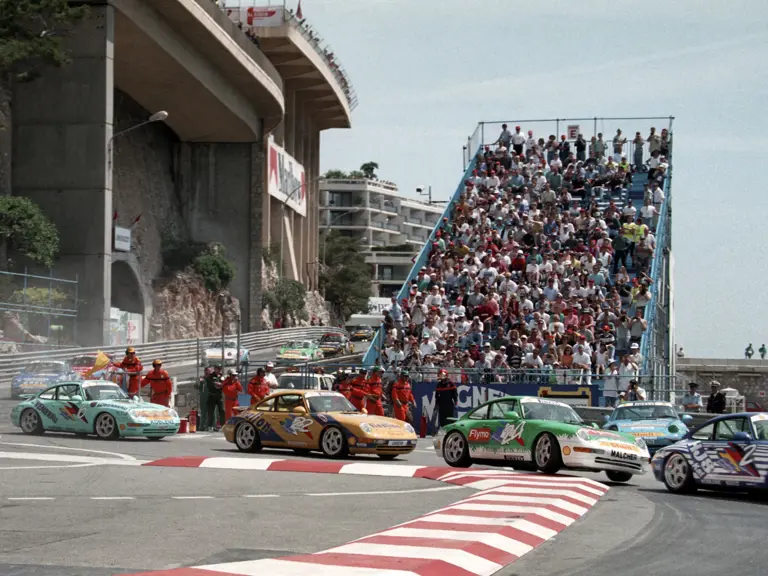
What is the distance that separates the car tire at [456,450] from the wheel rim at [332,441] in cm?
210

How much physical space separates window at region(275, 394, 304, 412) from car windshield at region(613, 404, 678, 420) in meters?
6.58

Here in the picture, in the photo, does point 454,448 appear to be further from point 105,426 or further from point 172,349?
point 172,349

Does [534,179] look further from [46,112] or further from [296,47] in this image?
[296,47]

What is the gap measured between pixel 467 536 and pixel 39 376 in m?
26.9

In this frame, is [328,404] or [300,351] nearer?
[328,404]

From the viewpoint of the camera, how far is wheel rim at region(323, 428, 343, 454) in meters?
21.1

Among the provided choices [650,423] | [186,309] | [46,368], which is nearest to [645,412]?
[650,423]

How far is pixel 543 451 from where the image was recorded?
18359 millimetres

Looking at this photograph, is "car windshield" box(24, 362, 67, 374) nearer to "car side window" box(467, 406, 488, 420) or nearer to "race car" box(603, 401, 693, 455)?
"race car" box(603, 401, 693, 455)

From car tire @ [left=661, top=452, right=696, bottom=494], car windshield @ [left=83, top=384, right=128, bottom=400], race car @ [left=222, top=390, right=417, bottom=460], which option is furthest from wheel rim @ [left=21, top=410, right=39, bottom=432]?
car tire @ [left=661, top=452, right=696, bottom=494]

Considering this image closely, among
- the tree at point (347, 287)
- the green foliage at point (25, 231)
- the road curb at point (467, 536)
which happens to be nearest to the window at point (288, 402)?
the road curb at point (467, 536)

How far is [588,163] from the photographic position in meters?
44.3

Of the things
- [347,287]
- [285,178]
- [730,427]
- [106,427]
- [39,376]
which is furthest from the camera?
[347,287]

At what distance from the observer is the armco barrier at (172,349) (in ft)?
125
